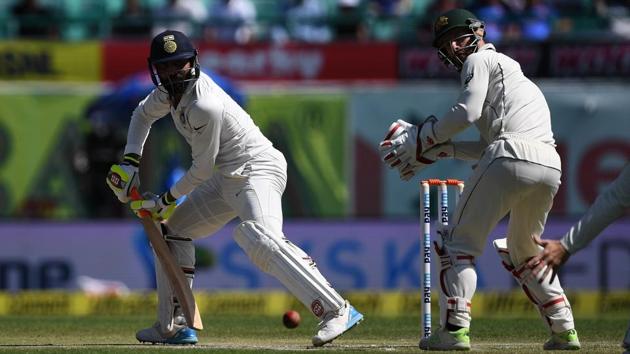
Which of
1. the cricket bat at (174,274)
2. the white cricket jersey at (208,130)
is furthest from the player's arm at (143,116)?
the cricket bat at (174,274)

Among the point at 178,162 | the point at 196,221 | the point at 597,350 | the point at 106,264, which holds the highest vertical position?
the point at 196,221

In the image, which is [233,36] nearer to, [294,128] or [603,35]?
[294,128]

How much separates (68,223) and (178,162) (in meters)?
1.44

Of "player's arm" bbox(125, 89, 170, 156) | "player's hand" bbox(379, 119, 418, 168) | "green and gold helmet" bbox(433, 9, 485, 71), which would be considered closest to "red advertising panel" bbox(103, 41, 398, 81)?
"player's arm" bbox(125, 89, 170, 156)

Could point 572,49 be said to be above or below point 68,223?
above

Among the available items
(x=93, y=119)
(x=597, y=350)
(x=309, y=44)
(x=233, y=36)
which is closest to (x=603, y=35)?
(x=309, y=44)

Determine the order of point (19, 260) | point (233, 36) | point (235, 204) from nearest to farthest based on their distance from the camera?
point (235, 204) → point (19, 260) → point (233, 36)

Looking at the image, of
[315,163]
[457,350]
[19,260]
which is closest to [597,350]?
[457,350]

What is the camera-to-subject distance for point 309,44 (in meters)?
15.6

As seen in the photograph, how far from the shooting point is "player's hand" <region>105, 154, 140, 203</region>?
786 cm

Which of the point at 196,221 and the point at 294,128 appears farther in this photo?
the point at 294,128

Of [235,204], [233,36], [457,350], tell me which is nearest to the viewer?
[457,350]

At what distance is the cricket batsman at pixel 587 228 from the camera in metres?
5.73

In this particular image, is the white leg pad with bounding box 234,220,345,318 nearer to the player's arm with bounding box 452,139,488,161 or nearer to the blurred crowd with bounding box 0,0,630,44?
the player's arm with bounding box 452,139,488,161
